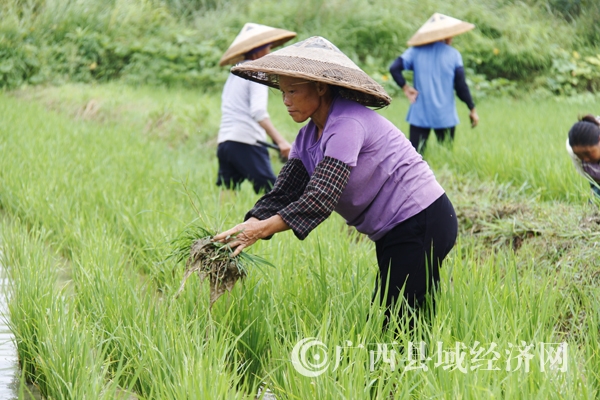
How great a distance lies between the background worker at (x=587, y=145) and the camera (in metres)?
3.82

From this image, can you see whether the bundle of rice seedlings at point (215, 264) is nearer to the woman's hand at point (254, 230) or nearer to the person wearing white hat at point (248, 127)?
the woman's hand at point (254, 230)

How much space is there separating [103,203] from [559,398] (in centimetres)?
330

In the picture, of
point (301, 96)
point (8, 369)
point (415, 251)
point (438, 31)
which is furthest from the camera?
→ point (438, 31)

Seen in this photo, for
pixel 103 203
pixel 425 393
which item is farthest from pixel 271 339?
pixel 103 203

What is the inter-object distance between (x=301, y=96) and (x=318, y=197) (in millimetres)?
361

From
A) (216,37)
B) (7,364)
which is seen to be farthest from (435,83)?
(216,37)

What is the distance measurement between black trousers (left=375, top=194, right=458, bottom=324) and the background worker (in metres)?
1.29

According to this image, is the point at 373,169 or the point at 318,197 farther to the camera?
the point at 373,169

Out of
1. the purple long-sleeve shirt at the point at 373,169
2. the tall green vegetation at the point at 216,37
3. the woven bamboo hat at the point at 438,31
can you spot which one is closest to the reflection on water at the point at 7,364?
the purple long-sleeve shirt at the point at 373,169

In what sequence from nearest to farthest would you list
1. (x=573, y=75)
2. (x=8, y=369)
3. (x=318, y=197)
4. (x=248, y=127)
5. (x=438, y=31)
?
1. (x=318, y=197)
2. (x=8, y=369)
3. (x=248, y=127)
4. (x=438, y=31)
5. (x=573, y=75)

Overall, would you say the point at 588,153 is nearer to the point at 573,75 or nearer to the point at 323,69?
the point at 323,69

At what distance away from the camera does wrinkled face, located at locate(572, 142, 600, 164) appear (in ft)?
12.6

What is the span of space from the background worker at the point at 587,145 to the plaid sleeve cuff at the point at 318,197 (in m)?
1.72

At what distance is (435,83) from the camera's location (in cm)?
651
